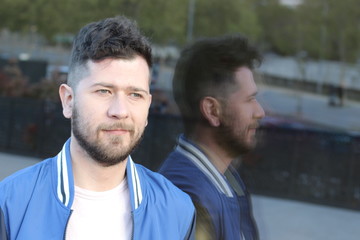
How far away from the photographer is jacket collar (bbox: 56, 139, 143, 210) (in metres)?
1.30

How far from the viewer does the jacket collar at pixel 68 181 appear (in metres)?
1.30

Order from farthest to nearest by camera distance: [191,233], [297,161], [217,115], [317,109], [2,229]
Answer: [317,109] < [297,161] < [217,115] < [191,233] < [2,229]

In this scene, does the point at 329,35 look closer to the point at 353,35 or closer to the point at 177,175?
the point at 353,35

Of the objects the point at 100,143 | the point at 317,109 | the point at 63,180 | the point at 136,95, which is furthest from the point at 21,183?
the point at 317,109

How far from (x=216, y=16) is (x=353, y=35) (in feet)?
21.5

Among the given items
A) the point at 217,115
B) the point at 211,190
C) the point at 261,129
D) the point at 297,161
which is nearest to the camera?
the point at 211,190

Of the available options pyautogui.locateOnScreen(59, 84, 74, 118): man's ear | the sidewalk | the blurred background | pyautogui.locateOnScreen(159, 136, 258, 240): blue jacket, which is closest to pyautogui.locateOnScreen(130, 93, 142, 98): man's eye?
pyautogui.locateOnScreen(59, 84, 74, 118): man's ear

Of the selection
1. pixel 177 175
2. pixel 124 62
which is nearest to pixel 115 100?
pixel 124 62

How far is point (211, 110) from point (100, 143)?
0.56m

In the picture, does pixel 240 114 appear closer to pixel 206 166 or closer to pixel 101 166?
pixel 206 166

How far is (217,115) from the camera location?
1798 mm

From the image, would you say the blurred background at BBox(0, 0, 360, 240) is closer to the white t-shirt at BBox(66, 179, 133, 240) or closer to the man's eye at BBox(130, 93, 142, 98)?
the man's eye at BBox(130, 93, 142, 98)

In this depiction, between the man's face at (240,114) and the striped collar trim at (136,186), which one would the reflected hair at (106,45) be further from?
the man's face at (240,114)

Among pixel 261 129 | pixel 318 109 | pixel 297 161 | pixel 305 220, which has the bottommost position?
pixel 318 109
